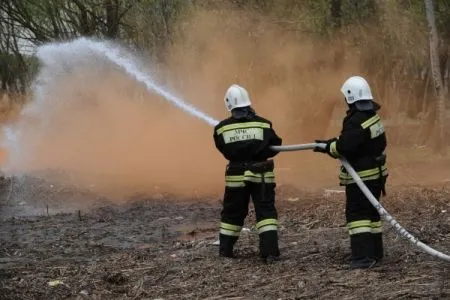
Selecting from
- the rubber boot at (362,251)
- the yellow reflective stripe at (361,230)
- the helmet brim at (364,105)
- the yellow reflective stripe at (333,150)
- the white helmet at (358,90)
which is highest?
the white helmet at (358,90)

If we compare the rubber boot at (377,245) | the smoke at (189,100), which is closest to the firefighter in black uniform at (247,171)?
the rubber boot at (377,245)

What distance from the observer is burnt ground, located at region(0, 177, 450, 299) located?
→ 541cm

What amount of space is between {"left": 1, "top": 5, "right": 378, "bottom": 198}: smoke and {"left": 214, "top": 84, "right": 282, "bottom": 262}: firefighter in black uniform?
679cm

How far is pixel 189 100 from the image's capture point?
60.2 feet

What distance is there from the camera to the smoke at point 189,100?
1566cm

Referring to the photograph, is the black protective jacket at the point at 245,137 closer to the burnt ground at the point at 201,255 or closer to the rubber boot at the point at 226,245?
the rubber boot at the point at 226,245

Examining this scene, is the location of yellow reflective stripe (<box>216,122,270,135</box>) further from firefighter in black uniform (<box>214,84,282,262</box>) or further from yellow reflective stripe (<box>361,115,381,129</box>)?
yellow reflective stripe (<box>361,115,381,129</box>)

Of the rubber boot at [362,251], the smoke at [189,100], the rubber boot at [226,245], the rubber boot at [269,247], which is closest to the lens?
the rubber boot at [362,251]

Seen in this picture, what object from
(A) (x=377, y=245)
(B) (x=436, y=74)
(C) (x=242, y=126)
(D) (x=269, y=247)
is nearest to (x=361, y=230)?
(A) (x=377, y=245)

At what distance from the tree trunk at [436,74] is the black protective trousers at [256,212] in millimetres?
8552

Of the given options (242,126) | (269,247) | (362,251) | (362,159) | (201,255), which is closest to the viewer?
(362,251)

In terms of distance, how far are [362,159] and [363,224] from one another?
1.90 feet

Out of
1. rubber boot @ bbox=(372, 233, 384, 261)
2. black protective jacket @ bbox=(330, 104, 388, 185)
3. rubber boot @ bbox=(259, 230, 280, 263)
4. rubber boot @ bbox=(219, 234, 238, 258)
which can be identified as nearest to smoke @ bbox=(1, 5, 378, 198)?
rubber boot @ bbox=(219, 234, 238, 258)

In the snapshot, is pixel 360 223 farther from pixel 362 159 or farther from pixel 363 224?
pixel 362 159
